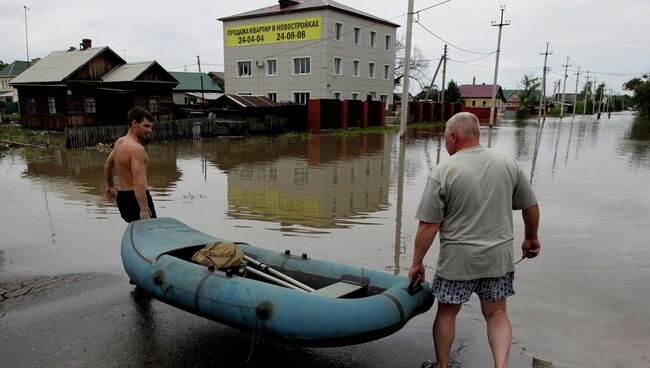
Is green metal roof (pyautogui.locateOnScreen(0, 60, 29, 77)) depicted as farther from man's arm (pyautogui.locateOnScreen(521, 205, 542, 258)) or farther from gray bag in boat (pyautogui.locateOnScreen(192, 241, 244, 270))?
man's arm (pyautogui.locateOnScreen(521, 205, 542, 258))

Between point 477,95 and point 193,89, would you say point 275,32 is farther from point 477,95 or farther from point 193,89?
point 477,95

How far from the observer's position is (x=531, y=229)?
3.33 metres

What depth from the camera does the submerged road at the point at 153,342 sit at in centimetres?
363

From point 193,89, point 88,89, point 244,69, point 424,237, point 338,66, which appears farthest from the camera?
point 193,89

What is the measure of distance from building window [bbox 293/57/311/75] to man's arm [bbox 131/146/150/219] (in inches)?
1213

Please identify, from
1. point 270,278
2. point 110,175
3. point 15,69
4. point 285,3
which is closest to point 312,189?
point 110,175

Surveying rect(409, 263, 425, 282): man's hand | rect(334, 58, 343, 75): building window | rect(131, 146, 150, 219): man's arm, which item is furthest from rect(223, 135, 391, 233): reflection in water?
rect(334, 58, 343, 75): building window

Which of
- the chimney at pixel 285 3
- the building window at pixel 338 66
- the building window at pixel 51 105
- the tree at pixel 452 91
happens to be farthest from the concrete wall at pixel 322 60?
the tree at pixel 452 91

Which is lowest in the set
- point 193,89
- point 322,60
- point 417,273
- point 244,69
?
point 417,273

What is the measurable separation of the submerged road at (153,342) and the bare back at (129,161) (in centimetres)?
127

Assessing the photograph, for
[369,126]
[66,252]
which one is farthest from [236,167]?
[369,126]

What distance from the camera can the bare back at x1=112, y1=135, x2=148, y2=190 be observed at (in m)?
4.81

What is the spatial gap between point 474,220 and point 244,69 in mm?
37233

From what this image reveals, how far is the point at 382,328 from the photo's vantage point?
3.27 metres
